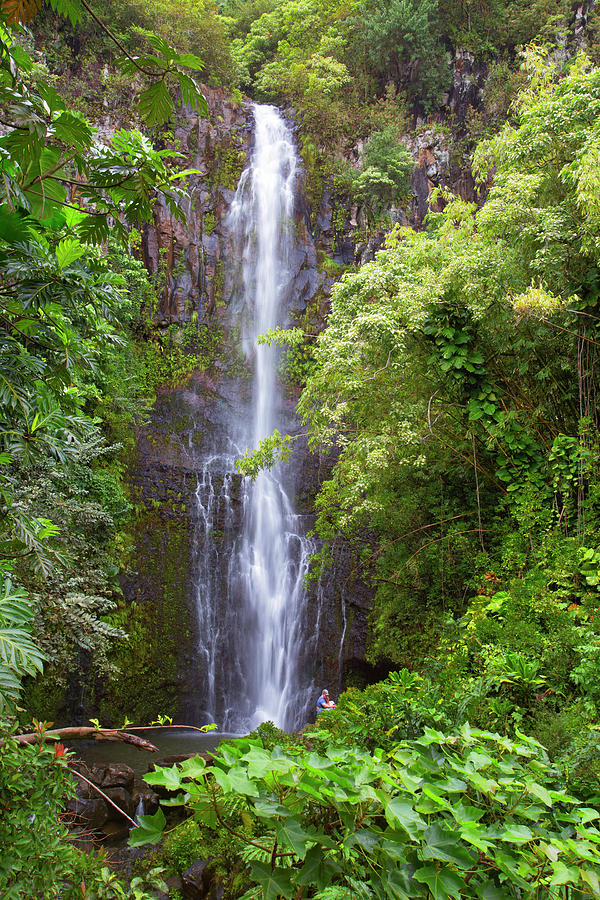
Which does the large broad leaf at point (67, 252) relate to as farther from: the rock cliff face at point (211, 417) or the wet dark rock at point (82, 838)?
the rock cliff face at point (211, 417)

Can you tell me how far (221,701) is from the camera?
970 centimetres

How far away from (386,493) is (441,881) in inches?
224

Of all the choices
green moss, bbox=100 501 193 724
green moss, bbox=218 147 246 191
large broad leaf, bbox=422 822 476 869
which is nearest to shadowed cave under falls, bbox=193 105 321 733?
green moss, bbox=100 501 193 724

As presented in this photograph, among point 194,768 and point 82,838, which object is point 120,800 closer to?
point 82,838

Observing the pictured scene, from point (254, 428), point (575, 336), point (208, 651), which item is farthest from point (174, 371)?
point (575, 336)

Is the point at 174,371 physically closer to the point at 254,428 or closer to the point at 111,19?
the point at 254,428

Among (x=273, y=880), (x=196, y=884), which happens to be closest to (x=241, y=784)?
(x=273, y=880)

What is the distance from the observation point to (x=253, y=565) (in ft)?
35.3

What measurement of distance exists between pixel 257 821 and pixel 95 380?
366 inches

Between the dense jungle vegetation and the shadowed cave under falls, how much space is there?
1594mm

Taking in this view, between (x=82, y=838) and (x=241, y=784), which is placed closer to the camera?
(x=241, y=784)

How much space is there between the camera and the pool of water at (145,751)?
24.1 feet

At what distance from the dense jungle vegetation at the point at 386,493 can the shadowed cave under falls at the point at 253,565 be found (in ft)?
5.23

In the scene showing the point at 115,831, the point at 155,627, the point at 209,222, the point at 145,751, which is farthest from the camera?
the point at 209,222
